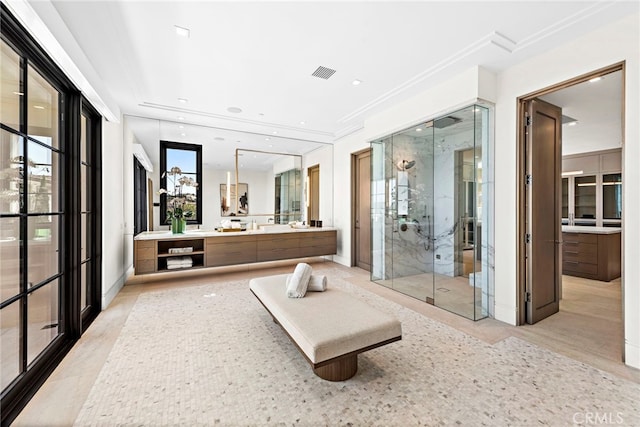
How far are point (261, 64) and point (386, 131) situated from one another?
2.16 m

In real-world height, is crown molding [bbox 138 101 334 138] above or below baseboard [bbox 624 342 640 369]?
above

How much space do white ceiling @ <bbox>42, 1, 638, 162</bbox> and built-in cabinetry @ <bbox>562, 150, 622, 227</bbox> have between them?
5089 millimetres

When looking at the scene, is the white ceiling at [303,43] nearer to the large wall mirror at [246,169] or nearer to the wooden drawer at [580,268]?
the large wall mirror at [246,169]

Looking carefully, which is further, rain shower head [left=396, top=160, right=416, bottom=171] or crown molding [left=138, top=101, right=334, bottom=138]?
rain shower head [left=396, top=160, right=416, bottom=171]

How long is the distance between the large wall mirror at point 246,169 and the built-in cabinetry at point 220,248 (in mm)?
555

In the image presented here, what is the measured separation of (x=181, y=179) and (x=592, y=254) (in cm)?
725

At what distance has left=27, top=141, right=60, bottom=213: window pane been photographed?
1971mm

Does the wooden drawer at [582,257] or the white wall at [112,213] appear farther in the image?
the wooden drawer at [582,257]

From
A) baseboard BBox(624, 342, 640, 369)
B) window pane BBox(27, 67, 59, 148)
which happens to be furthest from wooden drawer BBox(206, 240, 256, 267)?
baseboard BBox(624, 342, 640, 369)

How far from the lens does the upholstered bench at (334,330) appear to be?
181 centimetres

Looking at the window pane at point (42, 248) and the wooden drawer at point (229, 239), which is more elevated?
the window pane at point (42, 248)

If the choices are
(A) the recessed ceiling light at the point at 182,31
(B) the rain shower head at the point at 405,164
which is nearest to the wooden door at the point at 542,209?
(B) the rain shower head at the point at 405,164

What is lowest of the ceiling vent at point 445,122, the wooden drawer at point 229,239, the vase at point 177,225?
the wooden drawer at point 229,239

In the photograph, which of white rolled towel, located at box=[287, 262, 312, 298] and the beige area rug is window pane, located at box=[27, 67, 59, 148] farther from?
white rolled towel, located at box=[287, 262, 312, 298]
